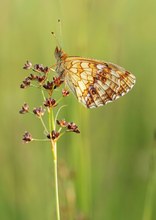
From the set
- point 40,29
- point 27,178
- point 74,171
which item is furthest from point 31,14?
point 74,171

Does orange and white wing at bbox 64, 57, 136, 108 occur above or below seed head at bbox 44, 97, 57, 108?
above

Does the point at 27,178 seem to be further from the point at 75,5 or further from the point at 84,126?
the point at 75,5

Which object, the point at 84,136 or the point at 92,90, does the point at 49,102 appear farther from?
the point at 84,136

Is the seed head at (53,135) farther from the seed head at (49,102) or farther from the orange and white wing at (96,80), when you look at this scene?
the orange and white wing at (96,80)

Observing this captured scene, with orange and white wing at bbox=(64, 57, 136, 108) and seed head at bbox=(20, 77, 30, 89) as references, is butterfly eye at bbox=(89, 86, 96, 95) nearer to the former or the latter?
orange and white wing at bbox=(64, 57, 136, 108)

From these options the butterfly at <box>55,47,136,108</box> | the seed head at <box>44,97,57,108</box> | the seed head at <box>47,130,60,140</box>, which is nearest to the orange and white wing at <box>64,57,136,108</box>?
the butterfly at <box>55,47,136,108</box>
